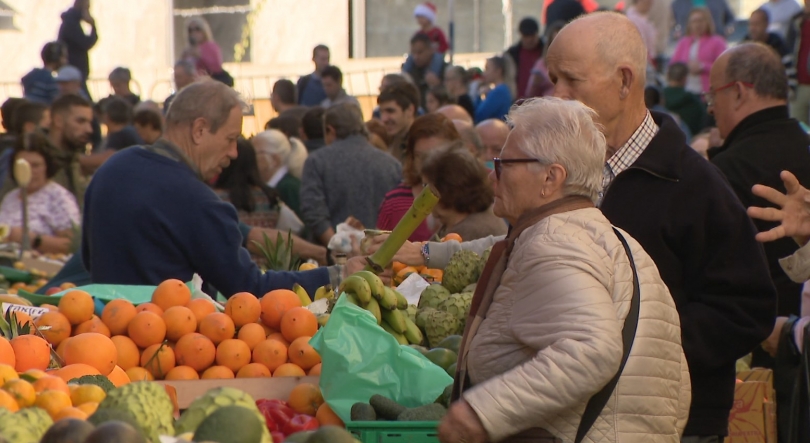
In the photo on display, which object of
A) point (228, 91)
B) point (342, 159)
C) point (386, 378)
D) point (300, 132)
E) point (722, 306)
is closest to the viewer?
point (722, 306)

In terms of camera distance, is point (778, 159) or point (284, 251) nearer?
point (778, 159)

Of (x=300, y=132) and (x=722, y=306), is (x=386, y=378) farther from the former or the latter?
(x=300, y=132)

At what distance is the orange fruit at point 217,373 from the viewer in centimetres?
360

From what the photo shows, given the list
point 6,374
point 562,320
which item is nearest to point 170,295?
point 6,374

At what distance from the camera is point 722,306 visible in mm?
2814

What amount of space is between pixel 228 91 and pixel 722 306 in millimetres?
2325

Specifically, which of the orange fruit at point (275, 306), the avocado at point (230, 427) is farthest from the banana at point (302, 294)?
the avocado at point (230, 427)

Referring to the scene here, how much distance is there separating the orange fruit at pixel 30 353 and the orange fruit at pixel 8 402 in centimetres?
70

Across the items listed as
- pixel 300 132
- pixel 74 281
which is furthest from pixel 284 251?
pixel 300 132

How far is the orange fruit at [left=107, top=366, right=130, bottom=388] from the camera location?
127 inches

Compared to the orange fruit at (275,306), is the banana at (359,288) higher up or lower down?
higher up

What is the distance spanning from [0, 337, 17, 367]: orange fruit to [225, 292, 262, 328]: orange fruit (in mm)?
927

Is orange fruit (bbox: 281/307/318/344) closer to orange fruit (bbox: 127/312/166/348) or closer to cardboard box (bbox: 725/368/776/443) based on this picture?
orange fruit (bbox: 127/312/166/348)

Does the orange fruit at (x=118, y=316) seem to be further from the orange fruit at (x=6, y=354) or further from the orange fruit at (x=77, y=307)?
the orange fruit at (x=6, y=354)
